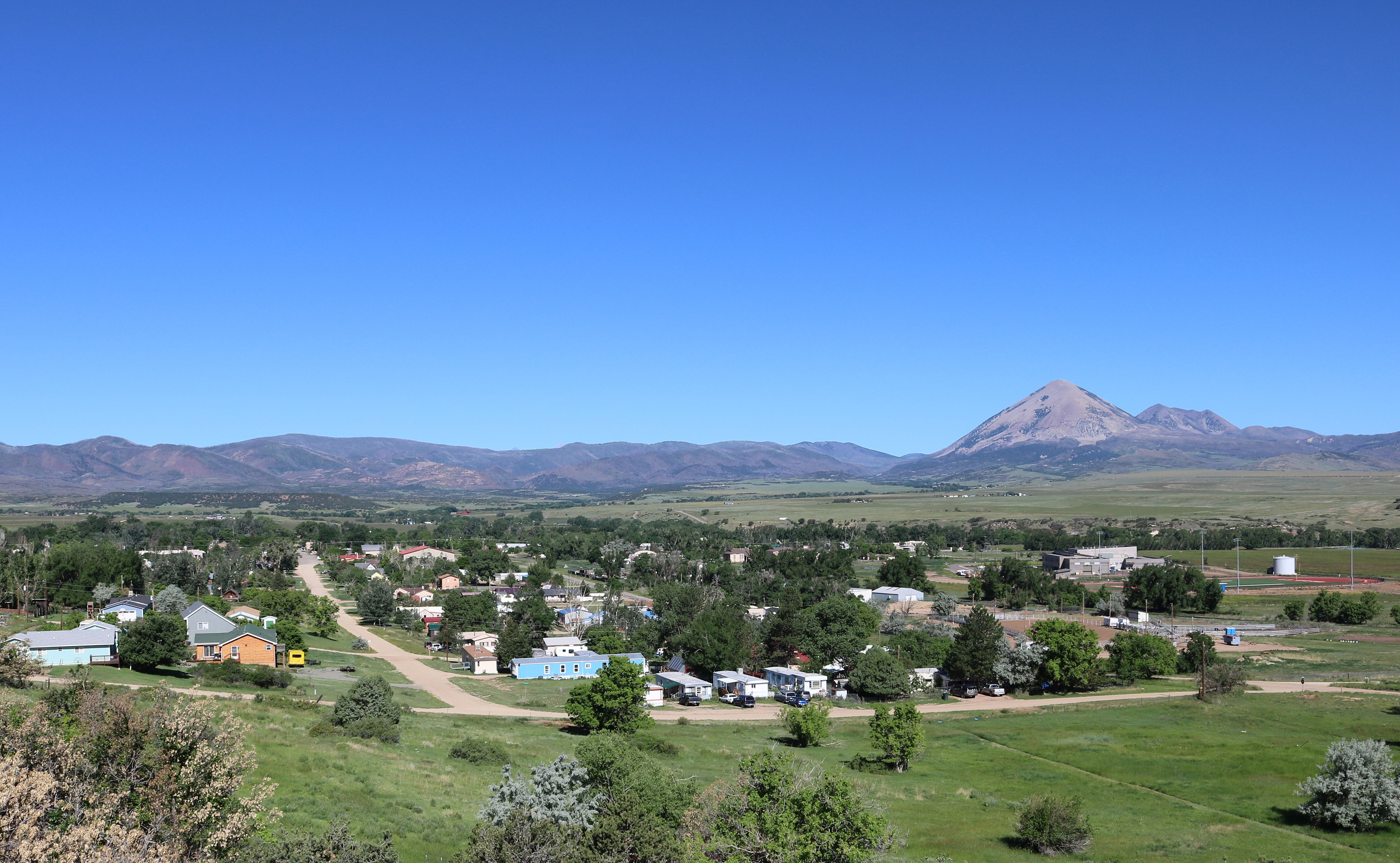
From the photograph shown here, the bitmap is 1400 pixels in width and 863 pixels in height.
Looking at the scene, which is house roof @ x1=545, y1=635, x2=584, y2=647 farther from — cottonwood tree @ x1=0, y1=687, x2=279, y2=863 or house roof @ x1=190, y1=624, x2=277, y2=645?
cottonwood tree @ x1=0, y1=687, x2=279, y2=863

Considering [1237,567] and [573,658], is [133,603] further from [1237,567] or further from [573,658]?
[1237,567]

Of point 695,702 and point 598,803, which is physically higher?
point 598,803

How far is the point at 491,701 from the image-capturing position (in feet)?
181

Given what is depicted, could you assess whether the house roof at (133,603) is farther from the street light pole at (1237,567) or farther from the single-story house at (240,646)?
the street light pole at (1237,567)

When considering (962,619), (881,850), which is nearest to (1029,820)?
(881,850)

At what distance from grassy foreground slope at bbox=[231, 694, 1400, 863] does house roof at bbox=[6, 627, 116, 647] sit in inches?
640

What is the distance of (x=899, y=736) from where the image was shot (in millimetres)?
41875

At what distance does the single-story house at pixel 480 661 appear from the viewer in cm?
6706

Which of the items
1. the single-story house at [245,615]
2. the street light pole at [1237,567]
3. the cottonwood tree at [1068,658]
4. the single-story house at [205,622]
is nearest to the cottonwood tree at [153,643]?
the single-story house at [205,622]

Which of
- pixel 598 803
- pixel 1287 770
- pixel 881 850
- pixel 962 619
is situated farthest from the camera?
pixel 962 619

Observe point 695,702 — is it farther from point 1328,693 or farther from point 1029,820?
point 1328,693

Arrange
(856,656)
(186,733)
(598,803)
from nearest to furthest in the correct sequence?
1. (186,733)
2. (598,803)
3. (856,656)

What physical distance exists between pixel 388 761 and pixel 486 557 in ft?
281

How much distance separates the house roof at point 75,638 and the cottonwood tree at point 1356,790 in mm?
53450
